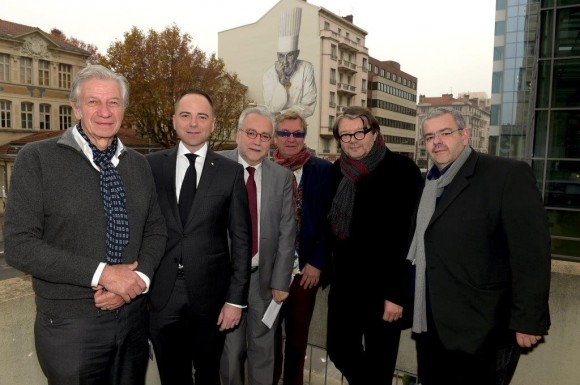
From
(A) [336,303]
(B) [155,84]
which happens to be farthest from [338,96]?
(A) [336,303]

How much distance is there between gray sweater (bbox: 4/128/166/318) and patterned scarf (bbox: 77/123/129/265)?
0.03 metres

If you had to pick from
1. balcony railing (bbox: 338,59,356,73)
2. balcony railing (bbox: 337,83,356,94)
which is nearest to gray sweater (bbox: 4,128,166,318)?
balcony railing (bbox: 337,83,356,94)

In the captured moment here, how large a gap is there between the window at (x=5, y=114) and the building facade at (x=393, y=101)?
49.3m

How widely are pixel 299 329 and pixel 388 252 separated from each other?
1021mm

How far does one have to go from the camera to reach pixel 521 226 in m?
2.25

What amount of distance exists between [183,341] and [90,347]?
0.72 m

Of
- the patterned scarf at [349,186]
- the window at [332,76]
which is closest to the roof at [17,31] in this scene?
the window at [332,76]

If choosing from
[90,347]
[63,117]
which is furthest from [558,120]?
[63,117]

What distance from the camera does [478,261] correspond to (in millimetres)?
2398

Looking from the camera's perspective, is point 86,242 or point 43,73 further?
point 43,73

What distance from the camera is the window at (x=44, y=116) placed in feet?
112

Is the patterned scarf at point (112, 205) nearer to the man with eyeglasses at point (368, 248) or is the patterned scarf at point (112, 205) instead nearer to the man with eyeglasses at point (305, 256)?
the man with eyeglasses at point (305, 256)

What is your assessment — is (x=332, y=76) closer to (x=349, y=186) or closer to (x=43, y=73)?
(x=43, y=73)

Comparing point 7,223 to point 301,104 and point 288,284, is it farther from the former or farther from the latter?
point 301,104
